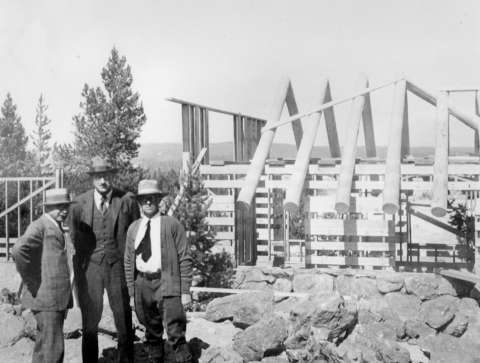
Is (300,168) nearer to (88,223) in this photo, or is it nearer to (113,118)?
(88,223)

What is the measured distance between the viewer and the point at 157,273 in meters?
5.89

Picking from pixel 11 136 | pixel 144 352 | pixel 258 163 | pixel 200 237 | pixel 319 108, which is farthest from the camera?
pixel 11 136

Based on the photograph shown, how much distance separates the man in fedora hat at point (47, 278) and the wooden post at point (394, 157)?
583 centimetres

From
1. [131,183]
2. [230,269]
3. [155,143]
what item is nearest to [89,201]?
[230,269]

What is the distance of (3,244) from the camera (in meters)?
13.9

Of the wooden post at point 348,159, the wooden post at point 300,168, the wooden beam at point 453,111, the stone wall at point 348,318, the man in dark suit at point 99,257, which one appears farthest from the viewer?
the wooden beam at point 453,111

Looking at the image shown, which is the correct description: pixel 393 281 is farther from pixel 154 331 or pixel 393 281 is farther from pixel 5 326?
pixel 5 326

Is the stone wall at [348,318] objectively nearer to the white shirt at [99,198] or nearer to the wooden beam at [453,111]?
the white shirt at [99,198]

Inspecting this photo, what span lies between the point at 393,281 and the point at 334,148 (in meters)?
5.57

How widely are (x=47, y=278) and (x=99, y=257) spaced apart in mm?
657

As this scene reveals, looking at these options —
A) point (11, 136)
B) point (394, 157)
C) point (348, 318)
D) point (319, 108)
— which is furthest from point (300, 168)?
point (11, 136)

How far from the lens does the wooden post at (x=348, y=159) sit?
33.6ft

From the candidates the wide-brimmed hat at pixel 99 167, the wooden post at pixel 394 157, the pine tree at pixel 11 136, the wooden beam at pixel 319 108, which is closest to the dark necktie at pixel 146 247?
the wide-brimmed hat at pixel 99 167

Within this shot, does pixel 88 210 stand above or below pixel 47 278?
above
